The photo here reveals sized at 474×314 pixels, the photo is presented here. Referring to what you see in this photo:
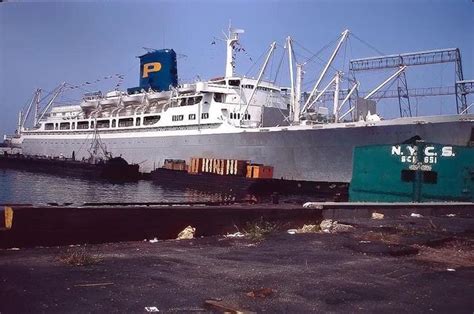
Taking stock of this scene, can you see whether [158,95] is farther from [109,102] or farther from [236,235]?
[236,235]

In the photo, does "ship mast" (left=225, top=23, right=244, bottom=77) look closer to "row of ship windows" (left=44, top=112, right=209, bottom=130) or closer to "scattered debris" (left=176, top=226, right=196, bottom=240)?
"row of ship windows" (left=44, top=112, right=209, bottom=130)

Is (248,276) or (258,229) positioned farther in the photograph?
(258,229)

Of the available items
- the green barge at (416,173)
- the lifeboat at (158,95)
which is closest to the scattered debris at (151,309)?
the green barge at (416,173)

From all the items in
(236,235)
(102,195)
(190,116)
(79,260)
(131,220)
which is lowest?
(102,195)

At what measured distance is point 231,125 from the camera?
44.8 metres

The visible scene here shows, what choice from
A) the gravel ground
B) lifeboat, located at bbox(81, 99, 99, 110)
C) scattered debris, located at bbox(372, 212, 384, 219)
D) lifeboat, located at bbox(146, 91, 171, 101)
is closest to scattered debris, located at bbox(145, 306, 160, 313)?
the gravel ground

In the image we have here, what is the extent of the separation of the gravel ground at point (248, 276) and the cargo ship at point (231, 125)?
21.1 metres

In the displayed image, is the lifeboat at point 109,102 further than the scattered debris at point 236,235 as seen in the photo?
Yes

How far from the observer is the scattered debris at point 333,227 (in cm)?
879

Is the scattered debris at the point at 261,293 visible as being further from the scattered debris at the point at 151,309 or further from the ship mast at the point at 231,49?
the ship mast at the point at 231,49

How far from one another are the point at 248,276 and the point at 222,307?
134 centimetres

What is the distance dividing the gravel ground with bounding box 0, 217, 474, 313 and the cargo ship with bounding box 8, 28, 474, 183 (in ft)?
69.3

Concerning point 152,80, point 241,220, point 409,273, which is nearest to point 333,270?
point 409,273

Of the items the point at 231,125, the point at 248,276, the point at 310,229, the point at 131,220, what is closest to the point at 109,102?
the point at 231,125
